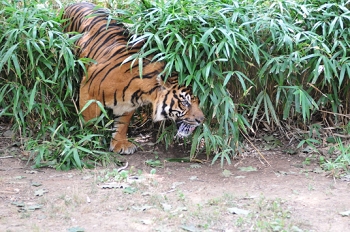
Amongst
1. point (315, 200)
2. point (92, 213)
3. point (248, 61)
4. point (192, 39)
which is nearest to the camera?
point (92, 213)

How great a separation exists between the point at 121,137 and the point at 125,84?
590mm

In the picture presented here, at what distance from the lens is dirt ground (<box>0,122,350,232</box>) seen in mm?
3719

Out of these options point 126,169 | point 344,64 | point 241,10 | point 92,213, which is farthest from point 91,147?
point 344,64

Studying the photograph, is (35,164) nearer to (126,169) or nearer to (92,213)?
(126,169)

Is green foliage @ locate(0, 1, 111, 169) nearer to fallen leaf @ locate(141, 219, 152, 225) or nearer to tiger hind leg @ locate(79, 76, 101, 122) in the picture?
tiger hind leg @ locate(79, 76, 101, 122)

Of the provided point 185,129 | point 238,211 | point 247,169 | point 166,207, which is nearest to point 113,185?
point 166,207

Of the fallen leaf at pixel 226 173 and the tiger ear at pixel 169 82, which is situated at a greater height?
the tiger ear at pixel 169 82

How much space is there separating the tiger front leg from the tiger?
110 mm

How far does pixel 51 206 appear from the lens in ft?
13.0

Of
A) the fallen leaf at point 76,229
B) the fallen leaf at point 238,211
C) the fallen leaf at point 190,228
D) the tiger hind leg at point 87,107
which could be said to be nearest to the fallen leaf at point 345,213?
the fallen leaf at point 238,211

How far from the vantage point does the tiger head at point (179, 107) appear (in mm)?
4902

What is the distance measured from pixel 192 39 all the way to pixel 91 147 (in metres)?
1.33

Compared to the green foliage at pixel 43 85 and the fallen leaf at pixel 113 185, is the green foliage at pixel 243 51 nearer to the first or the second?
the green foliage at pixel 43 85

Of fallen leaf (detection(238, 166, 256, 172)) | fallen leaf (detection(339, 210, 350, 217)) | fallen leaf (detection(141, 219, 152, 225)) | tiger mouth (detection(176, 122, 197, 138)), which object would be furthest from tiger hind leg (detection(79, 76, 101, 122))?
fallen leaf (detection(339, 210, 350, 217))
